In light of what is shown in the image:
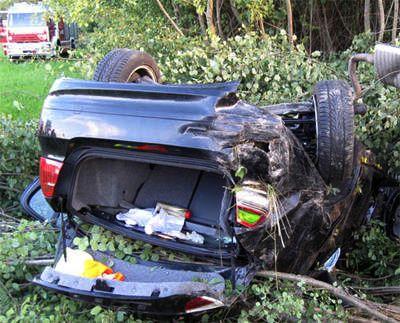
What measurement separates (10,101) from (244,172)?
10.7 metres

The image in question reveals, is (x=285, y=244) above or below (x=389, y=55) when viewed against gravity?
below

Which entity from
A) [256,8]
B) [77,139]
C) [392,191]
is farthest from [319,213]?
[256,8]

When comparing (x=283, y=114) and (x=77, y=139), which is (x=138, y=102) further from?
(x=283, y=114)

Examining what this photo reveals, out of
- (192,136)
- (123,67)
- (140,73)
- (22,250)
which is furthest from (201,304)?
(140,73)

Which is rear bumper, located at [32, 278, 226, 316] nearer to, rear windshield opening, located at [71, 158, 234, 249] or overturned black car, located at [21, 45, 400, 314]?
overturned black car, located at [21, 45, 400, 314]

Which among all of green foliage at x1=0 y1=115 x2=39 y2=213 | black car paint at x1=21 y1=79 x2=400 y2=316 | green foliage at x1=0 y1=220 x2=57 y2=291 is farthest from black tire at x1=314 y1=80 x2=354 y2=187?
green foliage at x1=0 y1=115 x2=39 y2=213

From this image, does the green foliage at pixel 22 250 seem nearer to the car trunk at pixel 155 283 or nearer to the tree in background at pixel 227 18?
the car trunk at pixel 155 283

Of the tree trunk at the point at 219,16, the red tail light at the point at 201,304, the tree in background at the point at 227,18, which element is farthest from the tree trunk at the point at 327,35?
the red tail light at the point at 201,304

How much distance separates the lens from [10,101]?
39.4ft

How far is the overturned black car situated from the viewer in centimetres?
246

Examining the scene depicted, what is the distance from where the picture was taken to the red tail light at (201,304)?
8.07ft

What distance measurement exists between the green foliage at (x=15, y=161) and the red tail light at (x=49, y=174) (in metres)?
2.10

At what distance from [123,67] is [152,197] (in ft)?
3.84

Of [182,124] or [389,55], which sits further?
[389,55]
